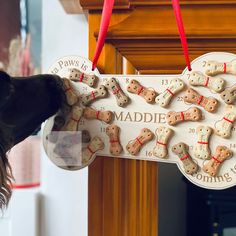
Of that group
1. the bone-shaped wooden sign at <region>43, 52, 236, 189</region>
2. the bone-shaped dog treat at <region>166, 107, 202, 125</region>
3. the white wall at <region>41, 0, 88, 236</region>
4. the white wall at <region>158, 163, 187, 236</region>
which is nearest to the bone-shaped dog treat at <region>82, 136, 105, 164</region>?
the bone-shaped wooden sign at <region>43, 52, 236, 189</region>

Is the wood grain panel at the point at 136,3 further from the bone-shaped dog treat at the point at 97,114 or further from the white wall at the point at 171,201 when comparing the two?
the white wall at the point at 171,201

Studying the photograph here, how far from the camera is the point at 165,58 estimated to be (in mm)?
609

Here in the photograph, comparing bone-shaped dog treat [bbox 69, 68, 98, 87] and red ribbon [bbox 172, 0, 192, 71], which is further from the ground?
red ribbon [bbox 172, 0, 192, 71]

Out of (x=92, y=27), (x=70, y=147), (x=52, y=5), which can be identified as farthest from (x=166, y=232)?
(x=52, y=5)

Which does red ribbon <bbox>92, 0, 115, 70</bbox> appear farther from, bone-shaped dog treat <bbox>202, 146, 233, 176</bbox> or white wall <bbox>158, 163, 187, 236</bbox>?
white wall <bbox>158, 163, 187, 236</bbox>

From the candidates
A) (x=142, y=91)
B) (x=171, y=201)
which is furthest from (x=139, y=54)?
(x=171, y=201)

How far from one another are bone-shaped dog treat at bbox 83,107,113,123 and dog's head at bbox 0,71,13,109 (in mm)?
131

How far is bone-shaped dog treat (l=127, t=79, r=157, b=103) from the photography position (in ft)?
1.89

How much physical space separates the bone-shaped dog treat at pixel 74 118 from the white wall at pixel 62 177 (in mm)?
436

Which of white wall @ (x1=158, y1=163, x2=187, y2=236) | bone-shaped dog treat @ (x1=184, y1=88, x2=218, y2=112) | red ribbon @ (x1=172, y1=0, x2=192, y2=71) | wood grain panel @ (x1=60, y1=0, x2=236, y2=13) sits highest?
wood grain panel @ (x1=60, y1=0, x2=236, y2=13)

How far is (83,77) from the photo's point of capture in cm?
61

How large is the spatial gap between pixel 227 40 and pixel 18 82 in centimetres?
28

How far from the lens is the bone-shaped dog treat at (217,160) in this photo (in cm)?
55

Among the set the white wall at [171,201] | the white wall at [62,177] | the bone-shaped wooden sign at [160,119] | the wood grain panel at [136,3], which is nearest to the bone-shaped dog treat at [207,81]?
the bone-shaped wooden sign at [160,119]
